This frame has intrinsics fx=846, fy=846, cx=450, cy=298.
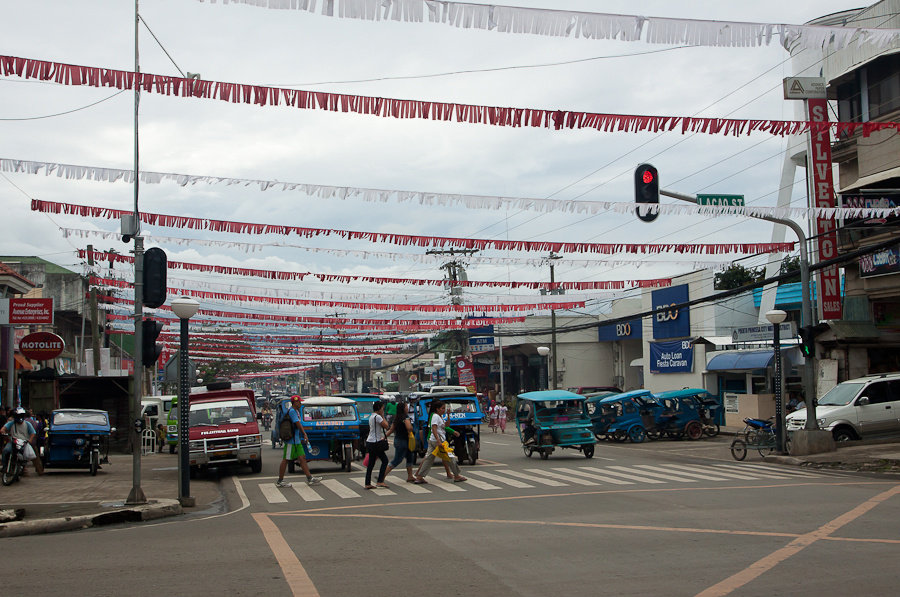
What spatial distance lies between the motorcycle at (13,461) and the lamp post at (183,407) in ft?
20.6

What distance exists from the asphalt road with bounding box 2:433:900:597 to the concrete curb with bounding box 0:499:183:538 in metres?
0.42

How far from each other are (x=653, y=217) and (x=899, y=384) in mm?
12398

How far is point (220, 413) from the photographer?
22391 millimetres

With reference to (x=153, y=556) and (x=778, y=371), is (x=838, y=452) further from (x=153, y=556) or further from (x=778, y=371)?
(x=153, y=556)

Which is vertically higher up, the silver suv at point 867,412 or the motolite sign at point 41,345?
the motolite sign at point 41,345

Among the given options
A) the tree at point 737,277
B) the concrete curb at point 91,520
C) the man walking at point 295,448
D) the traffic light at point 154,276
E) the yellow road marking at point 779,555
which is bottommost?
the concrete curb at point 91,520

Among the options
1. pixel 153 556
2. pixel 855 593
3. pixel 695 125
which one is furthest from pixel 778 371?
pixel 153 556

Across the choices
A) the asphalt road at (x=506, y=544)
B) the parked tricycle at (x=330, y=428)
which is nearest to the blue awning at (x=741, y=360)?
the asphalt road at (x=506, y=544)

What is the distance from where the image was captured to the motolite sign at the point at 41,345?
25805 mm

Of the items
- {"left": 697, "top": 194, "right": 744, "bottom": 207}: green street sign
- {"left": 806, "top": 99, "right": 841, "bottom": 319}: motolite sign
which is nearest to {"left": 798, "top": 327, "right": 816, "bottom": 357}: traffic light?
{"left": 697, "top": 194, "right": 744, "bottom": 207}: green street sign

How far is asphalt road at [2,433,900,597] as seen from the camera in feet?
26.6

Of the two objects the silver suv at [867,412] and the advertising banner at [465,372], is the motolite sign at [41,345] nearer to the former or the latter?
the silver suv at [867,412]

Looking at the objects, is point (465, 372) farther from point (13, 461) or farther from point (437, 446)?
point (13, 461)

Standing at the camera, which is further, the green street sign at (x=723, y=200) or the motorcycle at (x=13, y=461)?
the motorcycle at (x=13, y=461)
